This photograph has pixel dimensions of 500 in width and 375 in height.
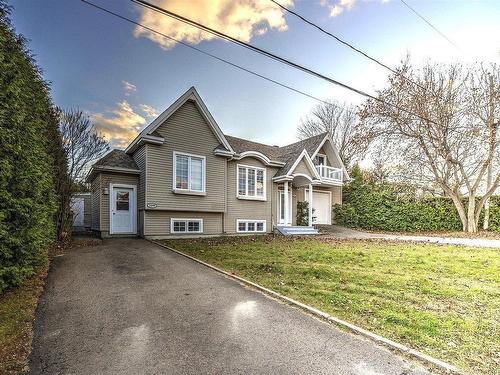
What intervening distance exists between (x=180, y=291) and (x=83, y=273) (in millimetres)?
2947

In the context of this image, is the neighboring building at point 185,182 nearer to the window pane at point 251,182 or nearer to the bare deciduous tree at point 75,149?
the window pane at point 251,182

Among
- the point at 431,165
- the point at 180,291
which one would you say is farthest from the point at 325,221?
the point at 180,291

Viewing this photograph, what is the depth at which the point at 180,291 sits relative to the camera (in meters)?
5.73

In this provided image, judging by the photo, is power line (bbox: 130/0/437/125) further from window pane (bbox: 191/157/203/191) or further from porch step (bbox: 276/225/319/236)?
porch step (bbox: 276/225/319/236)

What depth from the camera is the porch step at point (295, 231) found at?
666 inches

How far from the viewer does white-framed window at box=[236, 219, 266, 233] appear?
1630 cm

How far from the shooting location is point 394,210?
66.8 ft

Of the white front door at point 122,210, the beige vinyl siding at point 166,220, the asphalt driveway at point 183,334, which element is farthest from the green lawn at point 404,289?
the white front door at point 122,210

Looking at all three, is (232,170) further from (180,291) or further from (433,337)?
(433,337)

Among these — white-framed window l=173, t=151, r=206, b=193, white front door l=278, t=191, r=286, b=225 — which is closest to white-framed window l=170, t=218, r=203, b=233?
white-framed window l=173, t=151, r=206, b=193

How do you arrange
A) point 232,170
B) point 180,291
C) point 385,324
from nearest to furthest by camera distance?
point 385,324 → point 180,291 → point 232,170

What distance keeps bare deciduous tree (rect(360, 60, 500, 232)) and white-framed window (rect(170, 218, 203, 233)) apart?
574 inches

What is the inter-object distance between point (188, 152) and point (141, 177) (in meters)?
2.62

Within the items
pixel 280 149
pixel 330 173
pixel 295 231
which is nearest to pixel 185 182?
pixel 295 231
